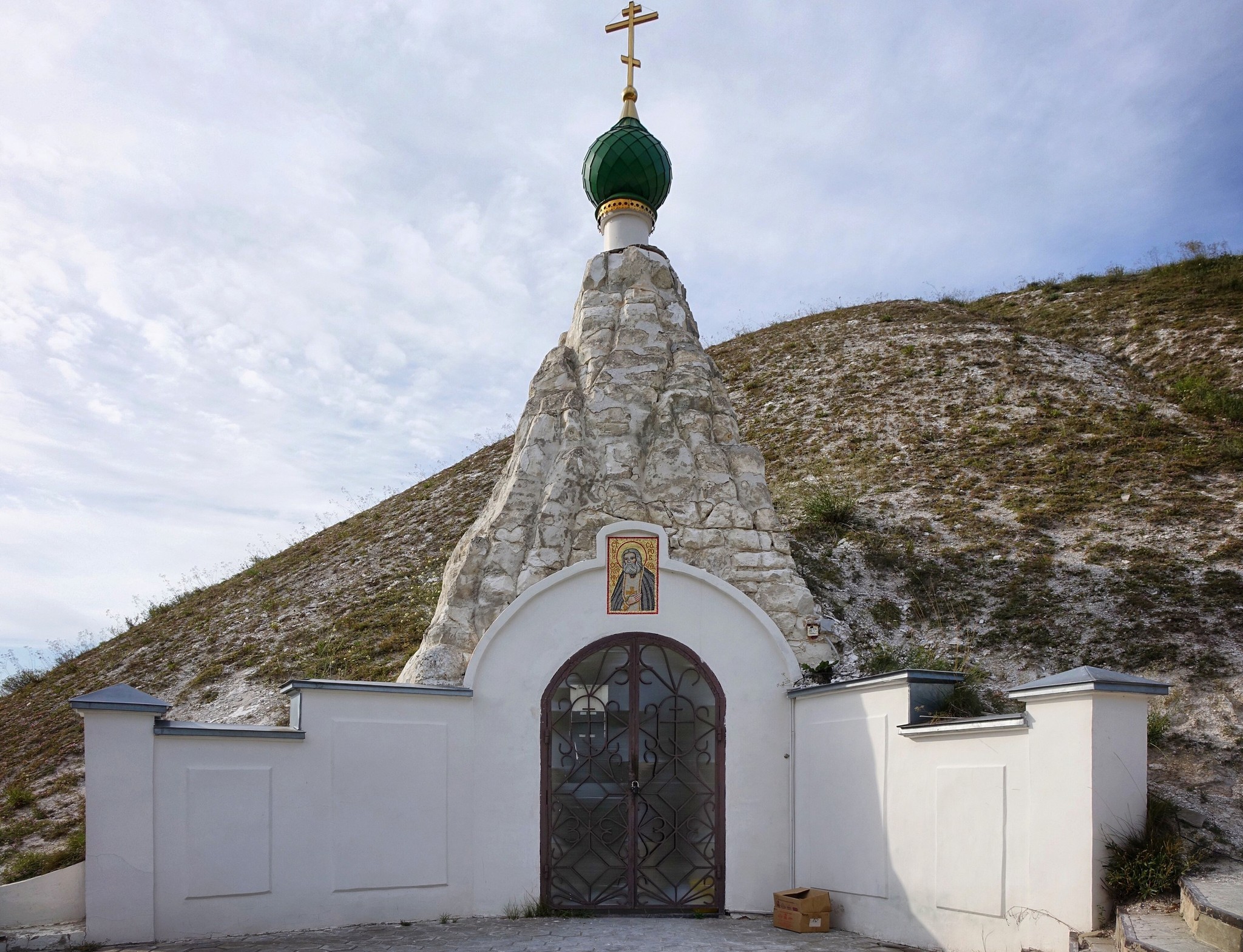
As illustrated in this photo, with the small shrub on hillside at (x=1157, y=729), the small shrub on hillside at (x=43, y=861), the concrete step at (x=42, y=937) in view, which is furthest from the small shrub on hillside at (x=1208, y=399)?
the small shrub on hillside at (x=43, y=861)

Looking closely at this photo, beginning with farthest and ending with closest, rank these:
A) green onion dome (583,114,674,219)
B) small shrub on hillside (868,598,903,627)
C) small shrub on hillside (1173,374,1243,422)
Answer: small shrub on hillside (1173,374,1243,422) < small shrub on hillside (868,598,903,627) < green onion dome (583,114,674,219)

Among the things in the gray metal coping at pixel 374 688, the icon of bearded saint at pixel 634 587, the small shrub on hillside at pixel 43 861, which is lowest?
the small shrub on hillside at pixel 43 861

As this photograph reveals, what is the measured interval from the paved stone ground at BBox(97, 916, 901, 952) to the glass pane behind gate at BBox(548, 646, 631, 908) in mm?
360

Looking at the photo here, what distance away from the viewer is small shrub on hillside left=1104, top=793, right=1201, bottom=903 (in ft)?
17.9

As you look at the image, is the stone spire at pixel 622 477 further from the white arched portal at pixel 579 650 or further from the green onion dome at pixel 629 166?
the green onion dome at pixel 629 166

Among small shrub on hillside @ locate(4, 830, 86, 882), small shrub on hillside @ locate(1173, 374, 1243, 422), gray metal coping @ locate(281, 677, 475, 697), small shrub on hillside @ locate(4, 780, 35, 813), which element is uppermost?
small shrub on hillside @ locate(1173, 374, 1243, 422)

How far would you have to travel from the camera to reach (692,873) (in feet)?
27.3

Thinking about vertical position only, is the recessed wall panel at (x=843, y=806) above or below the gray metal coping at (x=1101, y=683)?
below

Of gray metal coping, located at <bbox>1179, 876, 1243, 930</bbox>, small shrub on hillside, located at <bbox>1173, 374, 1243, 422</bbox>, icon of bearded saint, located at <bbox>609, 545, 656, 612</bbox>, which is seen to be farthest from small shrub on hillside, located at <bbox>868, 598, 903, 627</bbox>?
small shrub on hillside, located at <bbox>1173, 374, 1243, 422</bbox>

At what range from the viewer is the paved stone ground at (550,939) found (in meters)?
6.77

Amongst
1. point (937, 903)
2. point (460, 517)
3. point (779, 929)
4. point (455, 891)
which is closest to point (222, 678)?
point (460, 517)

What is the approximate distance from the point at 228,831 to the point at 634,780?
332 centimetres

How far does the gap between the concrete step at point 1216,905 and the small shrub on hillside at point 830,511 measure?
8.76m

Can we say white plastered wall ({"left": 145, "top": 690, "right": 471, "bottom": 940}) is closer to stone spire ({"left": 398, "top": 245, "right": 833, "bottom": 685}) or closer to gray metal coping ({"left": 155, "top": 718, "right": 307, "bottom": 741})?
gray metal coping ({"left": 155, "top": 718, "right": 307, "bottom": 741})
